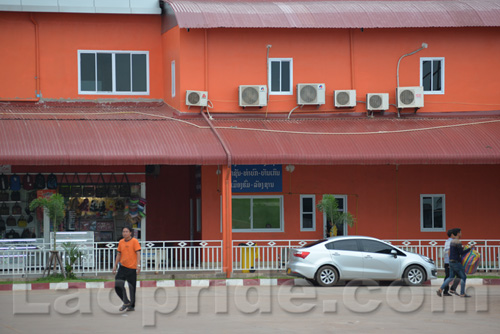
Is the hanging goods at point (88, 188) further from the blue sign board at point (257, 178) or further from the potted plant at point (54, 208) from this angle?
the blue sign board at point (257, 178)

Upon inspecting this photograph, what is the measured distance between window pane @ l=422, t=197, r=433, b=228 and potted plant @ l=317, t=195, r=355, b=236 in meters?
2.52

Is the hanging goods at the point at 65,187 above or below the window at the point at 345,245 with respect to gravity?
above

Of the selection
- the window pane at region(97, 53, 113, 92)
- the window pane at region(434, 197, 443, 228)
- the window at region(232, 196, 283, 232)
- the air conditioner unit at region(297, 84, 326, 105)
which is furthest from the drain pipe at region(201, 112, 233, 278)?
the window pane at region(434, 197, 443, 228)

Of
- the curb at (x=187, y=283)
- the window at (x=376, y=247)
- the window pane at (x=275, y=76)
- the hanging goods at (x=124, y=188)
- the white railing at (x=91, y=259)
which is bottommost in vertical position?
the curb at (x=187, y=283)

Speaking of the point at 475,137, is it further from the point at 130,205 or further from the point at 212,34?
the point at 130,205

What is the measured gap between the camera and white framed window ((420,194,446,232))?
25.5 m

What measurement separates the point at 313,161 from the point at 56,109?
8.54 meters

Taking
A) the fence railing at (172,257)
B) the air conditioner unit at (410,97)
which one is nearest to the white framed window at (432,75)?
the air conditioner unit at (410,97)

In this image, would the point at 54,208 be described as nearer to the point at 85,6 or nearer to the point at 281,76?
the point at 85,6

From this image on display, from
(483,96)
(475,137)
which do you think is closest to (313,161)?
(475,137)

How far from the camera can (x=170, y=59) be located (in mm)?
25625

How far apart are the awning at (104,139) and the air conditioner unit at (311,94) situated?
10.4ft

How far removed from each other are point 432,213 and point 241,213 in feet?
20.0

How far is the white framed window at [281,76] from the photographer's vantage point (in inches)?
992
